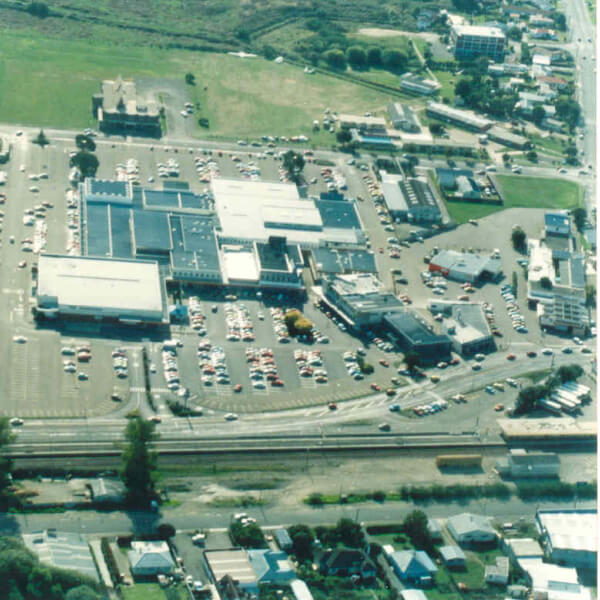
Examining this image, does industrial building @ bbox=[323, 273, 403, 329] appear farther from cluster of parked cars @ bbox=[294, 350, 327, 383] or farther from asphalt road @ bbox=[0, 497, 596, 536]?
asphalt road @ bbox=[0, 497, 596, 536]

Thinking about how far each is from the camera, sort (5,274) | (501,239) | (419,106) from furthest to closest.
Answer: (419,106) < (501,239) < (5,274)

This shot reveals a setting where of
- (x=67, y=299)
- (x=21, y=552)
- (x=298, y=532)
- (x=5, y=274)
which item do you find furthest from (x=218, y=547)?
(x=5, y=274)

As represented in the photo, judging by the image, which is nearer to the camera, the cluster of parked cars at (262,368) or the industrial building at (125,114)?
the cluster of parked cars at (262,368)

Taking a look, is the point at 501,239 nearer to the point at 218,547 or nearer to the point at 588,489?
the point at 588,489

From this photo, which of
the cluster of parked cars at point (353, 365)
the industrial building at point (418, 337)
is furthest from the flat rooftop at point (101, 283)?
the industrial building at point (418, 337)

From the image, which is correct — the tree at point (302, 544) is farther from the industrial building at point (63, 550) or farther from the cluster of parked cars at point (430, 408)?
the cluster of parked cars at point (430, 408)

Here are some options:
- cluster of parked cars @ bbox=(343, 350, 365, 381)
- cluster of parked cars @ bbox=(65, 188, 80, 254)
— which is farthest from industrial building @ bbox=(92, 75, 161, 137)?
cluster of parked cars @ bbox=(343, 350, 365, 381)
